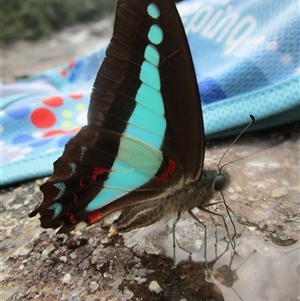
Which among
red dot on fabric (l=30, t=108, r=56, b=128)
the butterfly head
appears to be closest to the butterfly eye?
the butterfly head

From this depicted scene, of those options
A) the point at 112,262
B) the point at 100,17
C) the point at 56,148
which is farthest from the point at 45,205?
the point at 100,17

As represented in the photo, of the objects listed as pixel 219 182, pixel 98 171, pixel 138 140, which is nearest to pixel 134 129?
pixel 138 140

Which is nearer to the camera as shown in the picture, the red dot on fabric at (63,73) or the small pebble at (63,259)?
the small pebble at (63,259)

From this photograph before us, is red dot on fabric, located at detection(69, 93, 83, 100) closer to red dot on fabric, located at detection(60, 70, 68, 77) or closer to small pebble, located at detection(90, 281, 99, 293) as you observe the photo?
red dot on fabric, located at detection(60, 70, 68, 77)

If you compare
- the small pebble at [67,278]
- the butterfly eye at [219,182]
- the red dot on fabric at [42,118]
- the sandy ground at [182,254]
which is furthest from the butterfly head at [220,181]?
the red dot on fabric at [42,118]

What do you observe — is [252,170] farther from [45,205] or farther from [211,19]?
[211,19]

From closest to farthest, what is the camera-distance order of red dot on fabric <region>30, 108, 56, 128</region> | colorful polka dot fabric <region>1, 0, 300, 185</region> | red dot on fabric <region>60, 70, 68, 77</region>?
colorful polka dot fabric <region>1, 0, 300, 185</region> < red dot on fabric <region>30, 108, 56, 128</region> < red dot on fabric <region>60, 70, 68, 77</region>

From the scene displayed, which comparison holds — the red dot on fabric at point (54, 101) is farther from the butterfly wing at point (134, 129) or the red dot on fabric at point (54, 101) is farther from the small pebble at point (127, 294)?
the small pebble at point (127, 294)
